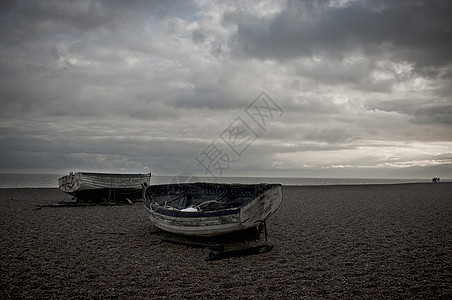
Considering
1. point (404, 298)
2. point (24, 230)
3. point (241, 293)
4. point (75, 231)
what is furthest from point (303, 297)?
point (24, 230)

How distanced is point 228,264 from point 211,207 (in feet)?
10.5

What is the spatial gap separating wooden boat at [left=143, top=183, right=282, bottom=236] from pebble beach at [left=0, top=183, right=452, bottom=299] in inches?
28.0

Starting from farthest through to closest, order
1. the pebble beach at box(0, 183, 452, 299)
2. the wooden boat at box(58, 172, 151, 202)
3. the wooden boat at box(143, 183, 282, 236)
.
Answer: the wooden boat at box(58, 172, 151, 202)
the wooden boat at box(143, 183, 282, 236)
the pebble beach at box(0, 183, 452, 299)

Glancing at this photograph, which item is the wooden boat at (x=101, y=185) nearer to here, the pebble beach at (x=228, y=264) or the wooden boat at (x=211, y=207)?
the pebble beach at (x=228, y=264)

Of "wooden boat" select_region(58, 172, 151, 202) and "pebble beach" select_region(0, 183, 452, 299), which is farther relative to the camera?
"wooden boat" select_region(58, 172, 151, 202)

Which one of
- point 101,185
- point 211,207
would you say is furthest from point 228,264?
point 101,185

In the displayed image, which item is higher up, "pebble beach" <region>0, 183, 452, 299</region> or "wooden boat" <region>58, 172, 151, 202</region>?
"wooden boat" <region>58, 172, 151, 202</region>

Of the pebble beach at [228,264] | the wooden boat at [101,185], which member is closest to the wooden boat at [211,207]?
the pebble beach at [228,264]

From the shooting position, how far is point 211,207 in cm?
1043

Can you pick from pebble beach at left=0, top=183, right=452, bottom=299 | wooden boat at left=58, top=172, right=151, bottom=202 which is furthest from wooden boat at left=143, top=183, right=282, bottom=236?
wooden boat at left=58, top=172, right=151, bottom=202

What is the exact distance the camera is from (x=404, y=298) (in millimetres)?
5352

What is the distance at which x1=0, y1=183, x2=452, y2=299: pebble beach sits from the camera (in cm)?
568

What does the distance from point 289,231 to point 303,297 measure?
590 cm

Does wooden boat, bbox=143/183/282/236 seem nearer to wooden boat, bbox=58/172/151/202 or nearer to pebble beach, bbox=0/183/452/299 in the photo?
pebble beach, bbox=0/183/452/299
